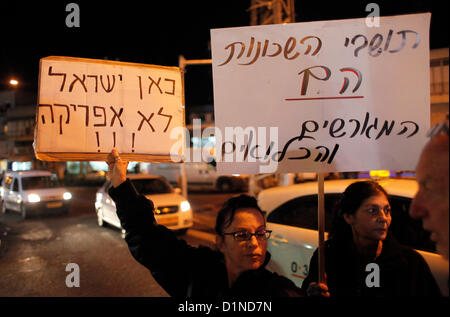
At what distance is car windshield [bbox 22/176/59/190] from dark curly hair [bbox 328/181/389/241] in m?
12.1

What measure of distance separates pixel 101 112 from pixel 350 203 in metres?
1.69

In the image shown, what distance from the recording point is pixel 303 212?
150 inches

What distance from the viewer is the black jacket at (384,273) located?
5.46 feet

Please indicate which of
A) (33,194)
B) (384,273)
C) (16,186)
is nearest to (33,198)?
Answer: (33,194)

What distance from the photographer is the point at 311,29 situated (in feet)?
5.87

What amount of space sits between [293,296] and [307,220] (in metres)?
2.55
